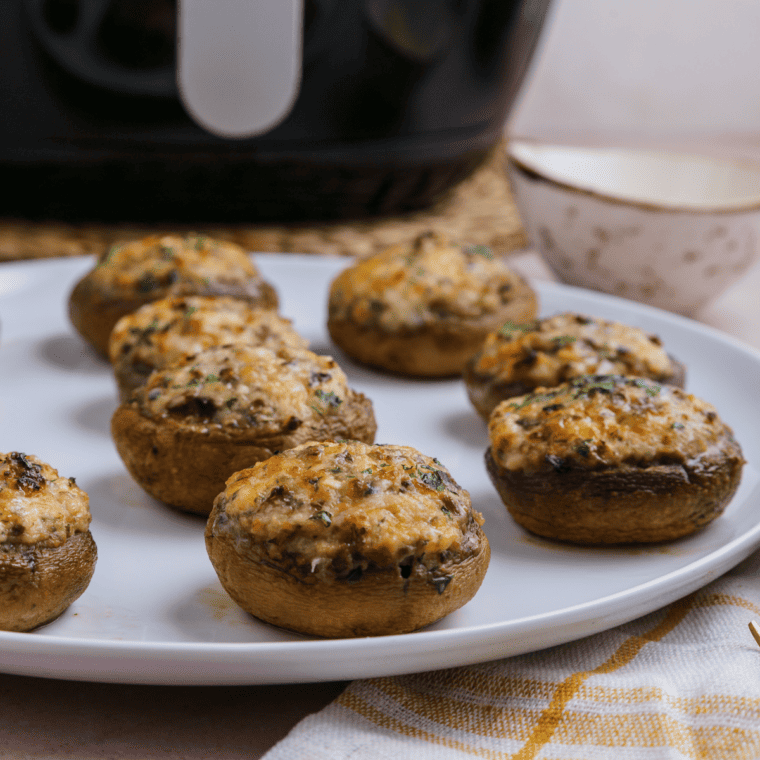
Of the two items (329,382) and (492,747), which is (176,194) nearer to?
(329,382)

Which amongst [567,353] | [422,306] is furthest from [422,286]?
[567,353]

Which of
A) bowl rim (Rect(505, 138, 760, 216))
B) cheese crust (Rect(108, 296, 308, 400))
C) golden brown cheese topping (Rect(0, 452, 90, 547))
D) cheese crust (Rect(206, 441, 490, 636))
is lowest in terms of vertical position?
cheese crust (Rect(108, 296, 308, 400))

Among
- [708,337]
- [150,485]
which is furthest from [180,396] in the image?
[708,337]

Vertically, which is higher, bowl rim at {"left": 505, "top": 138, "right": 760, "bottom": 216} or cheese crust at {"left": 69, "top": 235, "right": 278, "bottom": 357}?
bowl rim at {"left": 505, "top": 138, "right": 760, "bottom": 216}

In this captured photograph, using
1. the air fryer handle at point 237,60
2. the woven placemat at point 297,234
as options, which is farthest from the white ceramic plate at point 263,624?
the air fryer handle at point 237,60

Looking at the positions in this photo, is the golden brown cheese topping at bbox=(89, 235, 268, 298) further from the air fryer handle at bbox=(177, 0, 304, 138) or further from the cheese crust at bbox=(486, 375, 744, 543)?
the cheese crust at bbox=(486, 375, 744, 543)

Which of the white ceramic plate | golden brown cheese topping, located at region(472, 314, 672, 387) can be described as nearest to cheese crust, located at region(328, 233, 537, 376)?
the white ceramic plate

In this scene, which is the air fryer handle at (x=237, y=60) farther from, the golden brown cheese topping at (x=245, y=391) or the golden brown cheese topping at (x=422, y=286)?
the golden brown cheese topping at (x=245, y=391)

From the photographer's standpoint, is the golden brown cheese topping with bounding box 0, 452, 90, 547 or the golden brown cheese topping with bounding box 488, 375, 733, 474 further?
the golden brown cheese topping with bounding box 488, 375, 733, 474
